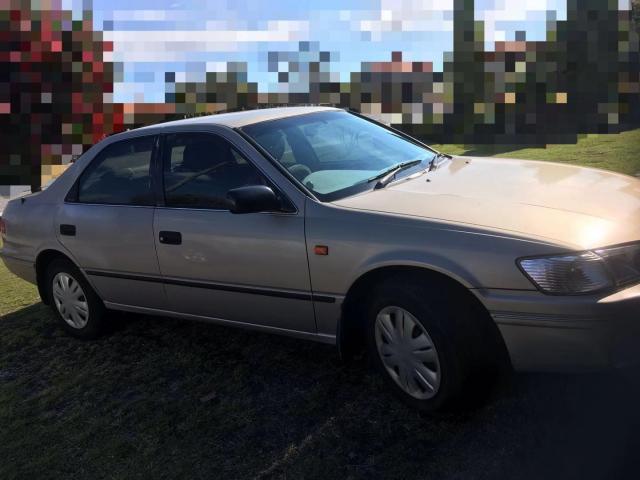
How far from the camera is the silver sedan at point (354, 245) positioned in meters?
2.85

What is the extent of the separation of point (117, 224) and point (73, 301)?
3.11ft

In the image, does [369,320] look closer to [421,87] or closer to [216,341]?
[216,341]

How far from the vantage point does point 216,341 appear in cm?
464

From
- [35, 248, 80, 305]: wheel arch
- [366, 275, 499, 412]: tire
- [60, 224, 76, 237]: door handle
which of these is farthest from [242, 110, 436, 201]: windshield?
[35, 248, 80, 305]: wheel arch

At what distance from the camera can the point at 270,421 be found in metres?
3.47

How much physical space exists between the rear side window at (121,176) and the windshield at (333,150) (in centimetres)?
86

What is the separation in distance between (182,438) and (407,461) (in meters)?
1.23

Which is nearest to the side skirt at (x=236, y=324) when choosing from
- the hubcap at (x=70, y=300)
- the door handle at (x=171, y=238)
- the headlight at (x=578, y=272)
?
the hubcap at (x=70, y=300)

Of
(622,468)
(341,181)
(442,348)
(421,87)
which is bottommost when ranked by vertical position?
(622,468)

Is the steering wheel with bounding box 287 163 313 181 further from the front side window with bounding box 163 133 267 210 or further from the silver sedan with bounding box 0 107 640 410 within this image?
the front side window with bounding box 163 133 267 210

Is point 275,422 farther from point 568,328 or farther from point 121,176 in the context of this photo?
point 121,176

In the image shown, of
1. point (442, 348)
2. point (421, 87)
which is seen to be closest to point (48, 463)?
point (442, 348)

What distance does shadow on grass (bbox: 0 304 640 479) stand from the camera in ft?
9.54

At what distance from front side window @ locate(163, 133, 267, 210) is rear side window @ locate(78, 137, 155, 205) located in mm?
192
